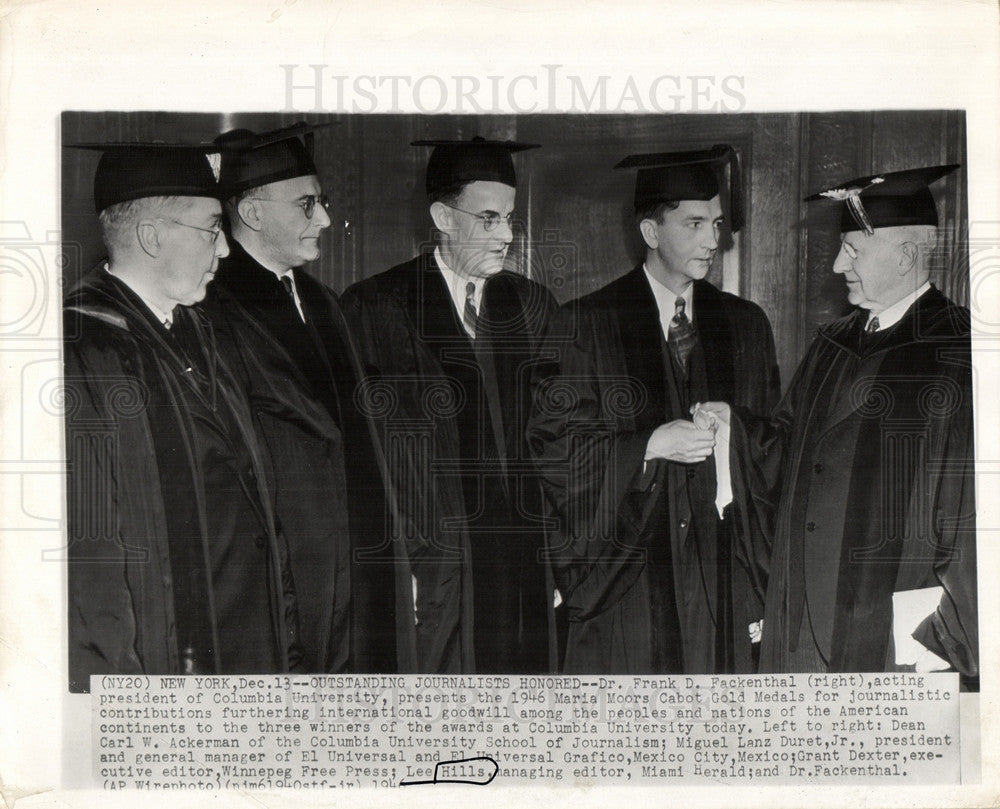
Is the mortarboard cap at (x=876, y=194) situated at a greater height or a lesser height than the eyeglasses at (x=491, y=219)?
greater

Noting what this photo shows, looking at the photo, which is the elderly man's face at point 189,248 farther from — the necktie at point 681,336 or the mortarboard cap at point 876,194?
the mortarboard cap at point 876,194

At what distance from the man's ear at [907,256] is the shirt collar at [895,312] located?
0.23ft

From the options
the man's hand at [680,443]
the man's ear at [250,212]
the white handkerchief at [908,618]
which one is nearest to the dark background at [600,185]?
the man's ear at [250,212]

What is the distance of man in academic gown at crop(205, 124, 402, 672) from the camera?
2.71 metres

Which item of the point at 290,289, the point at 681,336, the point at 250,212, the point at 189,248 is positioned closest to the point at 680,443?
the point at 681,336

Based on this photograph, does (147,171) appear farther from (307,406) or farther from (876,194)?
(876,194)

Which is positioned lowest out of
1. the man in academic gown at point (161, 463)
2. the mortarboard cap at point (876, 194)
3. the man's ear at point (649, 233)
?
the man in academic gown at point (161, 463)

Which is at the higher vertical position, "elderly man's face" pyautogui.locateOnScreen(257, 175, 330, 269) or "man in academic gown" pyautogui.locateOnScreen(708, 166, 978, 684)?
"elderly man's face" pyautogui.locateOnScreen(257, 175, 330, 269)

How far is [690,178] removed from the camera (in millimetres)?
2770

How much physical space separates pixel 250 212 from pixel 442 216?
567mm

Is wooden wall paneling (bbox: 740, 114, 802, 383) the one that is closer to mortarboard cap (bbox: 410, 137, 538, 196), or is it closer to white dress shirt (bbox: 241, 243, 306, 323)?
mortarboard cap (bbox: 410, 137, 538, 196)

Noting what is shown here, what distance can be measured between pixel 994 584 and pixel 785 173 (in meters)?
1.38

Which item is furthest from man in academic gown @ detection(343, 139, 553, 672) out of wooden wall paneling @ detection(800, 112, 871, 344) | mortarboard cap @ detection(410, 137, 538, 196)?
wooden wall paneling @ detection(800, 112, 871, 344)

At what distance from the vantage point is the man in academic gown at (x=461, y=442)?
2727 millimetres
